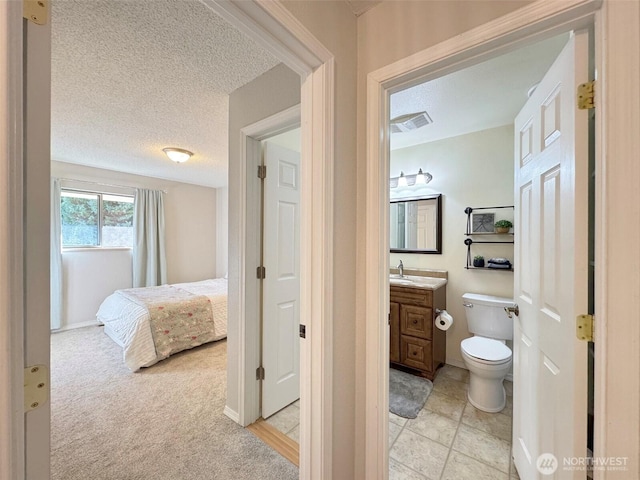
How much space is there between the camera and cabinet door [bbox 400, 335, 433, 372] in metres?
2.35

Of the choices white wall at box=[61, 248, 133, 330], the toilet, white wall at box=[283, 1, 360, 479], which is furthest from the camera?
white wall at box=[61, 248, 133, 330]

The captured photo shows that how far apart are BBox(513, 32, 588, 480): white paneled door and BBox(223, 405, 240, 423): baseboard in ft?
5.75

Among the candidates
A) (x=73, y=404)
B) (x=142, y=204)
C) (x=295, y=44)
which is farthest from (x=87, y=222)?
(x=295, y=44)

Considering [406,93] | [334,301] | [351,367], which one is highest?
[406,93]

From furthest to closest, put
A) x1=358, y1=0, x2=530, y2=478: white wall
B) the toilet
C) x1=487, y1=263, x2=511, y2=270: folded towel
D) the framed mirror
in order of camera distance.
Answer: the framed mirror < x1=487, y1=263, x2=511, y2=270: folded towel < the toilet < x1=358, y1=0, x2=530, y2=478: white wall

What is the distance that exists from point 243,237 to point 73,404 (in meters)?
2.01

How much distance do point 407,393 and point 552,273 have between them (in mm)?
1615

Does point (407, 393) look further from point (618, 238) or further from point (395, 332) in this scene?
point (618, 238)

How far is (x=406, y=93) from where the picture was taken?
1908mm

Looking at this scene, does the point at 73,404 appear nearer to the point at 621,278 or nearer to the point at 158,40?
the point at 158,40

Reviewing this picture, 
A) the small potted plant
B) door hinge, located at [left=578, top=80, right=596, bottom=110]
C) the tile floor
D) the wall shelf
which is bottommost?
the tile floor

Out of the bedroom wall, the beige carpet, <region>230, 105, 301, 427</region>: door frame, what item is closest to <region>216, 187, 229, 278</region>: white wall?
the bedroom wall

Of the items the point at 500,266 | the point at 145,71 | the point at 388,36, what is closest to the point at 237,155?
the point at 145,71

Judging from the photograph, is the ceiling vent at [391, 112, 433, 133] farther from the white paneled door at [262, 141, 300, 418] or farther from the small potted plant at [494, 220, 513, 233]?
the small potted plant at [494, 220, 513, 233]
